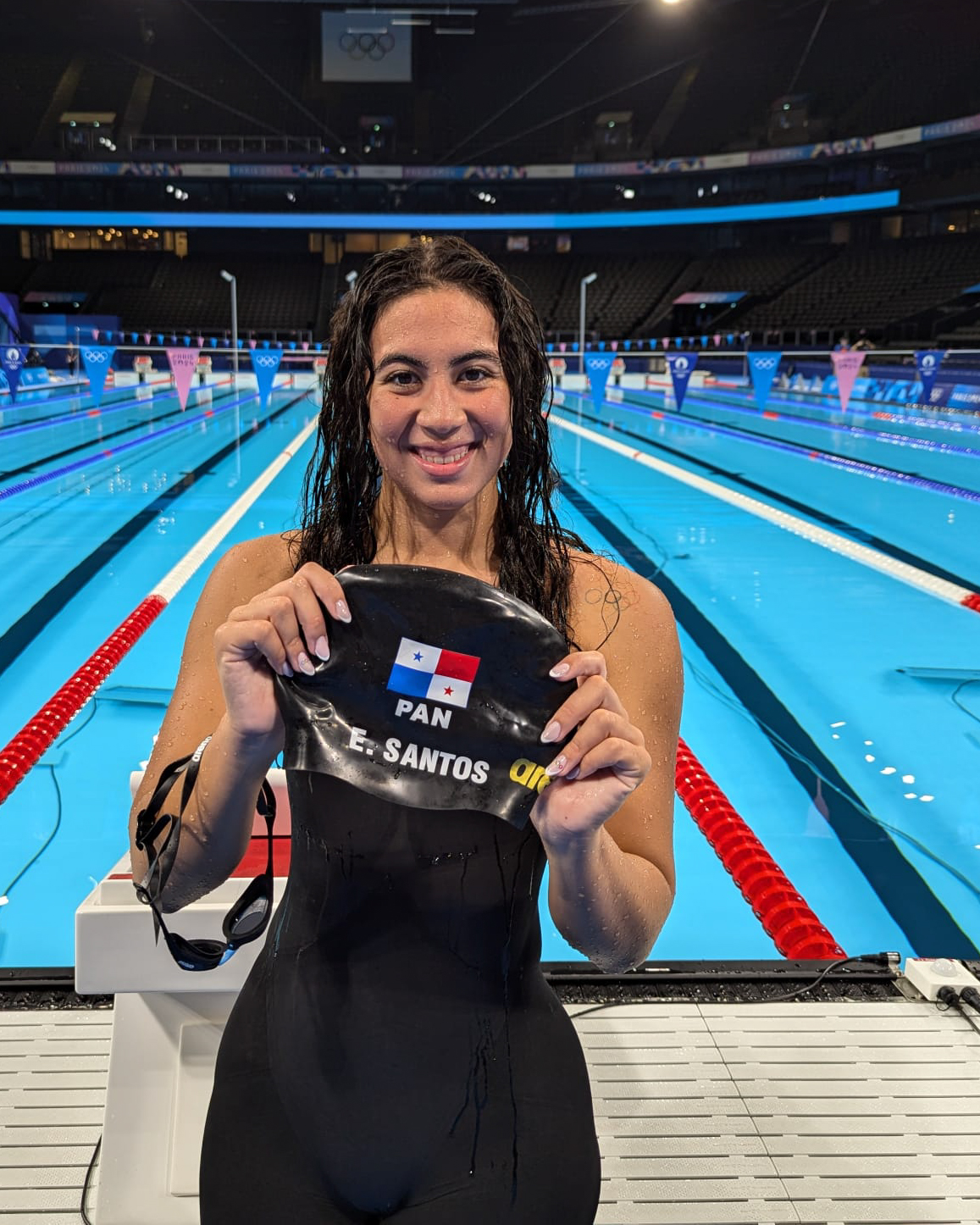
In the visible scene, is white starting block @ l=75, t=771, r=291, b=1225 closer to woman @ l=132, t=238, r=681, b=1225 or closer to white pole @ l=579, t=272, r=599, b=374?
woman @ l=132, t=238, r=681, b=1225

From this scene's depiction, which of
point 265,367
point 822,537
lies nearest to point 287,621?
point 822,537

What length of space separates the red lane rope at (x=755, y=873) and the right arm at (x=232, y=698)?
4.70ft

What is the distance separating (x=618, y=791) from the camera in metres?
0.98

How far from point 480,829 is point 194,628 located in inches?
18.0

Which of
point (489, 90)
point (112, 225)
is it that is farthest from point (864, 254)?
point (112, 225)

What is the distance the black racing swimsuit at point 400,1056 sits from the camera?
110 centimetres

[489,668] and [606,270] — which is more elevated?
[606,270]

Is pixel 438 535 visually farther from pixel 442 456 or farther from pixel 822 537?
pixel 822 537

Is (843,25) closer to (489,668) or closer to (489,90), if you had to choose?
(489,90)

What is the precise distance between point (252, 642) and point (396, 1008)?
43 centimetres

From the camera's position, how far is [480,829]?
1143mm

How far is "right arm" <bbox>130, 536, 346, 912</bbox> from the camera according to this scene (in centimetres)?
102

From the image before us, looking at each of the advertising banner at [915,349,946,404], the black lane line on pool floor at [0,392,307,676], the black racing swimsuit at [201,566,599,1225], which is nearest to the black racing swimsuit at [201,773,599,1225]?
the black racing swimsuit at [201,566,599,1225]

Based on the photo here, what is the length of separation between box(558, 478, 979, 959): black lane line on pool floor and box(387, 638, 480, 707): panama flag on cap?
2.29 metres
